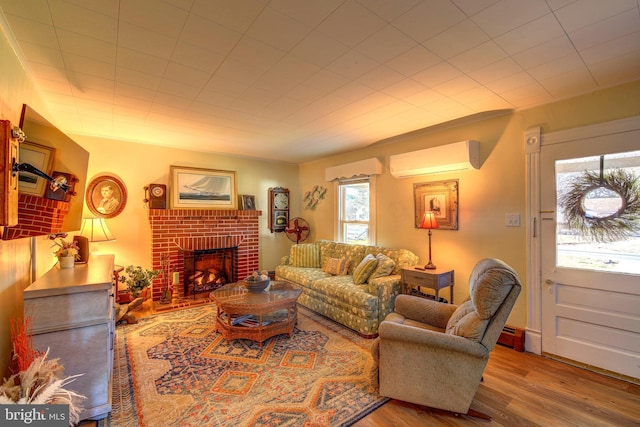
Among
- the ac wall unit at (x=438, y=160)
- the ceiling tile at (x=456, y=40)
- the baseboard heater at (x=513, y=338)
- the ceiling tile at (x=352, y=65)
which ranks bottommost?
the baseboard heater at (x=513, y=338)

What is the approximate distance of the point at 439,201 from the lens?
11.1 feet

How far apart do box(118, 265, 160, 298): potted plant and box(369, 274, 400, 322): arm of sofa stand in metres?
3.02

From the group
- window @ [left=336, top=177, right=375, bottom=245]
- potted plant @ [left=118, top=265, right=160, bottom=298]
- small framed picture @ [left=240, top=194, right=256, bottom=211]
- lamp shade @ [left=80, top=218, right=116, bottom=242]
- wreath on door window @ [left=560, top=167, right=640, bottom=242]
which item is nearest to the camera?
wreath on door window @ [left=560, top=167, right=640, bottom=242]

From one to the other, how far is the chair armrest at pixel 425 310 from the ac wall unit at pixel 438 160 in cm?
158

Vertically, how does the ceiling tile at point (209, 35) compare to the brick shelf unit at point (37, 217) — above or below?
above

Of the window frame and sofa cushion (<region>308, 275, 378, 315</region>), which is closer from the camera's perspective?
sofa cushion (<region>308, 275, 378, 315</region>)

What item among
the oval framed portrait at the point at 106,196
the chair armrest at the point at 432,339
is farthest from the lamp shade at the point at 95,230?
the chair armrest at the point at 432,339

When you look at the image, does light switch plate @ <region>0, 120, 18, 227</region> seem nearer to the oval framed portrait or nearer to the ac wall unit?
the oval framed portrait

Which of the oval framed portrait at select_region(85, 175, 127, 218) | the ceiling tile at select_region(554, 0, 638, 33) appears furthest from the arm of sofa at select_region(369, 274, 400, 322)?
the oval framed portrait at select_region(85, 175, 127, 218)

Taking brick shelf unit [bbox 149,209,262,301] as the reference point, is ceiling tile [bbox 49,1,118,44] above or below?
above

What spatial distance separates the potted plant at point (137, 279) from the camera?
3.72 meters

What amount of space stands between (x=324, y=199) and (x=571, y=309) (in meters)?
3.65

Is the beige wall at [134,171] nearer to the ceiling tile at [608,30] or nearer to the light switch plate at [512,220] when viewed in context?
the light switch plate at [512,220]

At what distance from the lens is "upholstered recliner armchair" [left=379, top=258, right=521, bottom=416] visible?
1700mm
